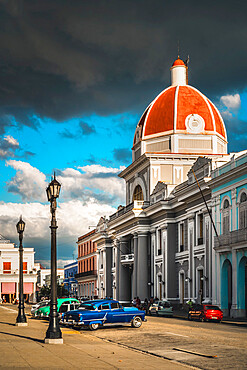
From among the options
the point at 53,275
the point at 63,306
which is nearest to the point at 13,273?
the point at 63,306

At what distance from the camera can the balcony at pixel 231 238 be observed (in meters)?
40.4

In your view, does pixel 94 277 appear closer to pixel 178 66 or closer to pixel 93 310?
pixel 178 66


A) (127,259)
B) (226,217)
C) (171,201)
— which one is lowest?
(127,259)

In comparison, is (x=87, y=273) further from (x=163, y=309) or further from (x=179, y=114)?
(x=163, y=309)

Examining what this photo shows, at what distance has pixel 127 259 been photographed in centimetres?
7094

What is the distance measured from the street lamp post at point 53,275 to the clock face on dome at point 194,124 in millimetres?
44057

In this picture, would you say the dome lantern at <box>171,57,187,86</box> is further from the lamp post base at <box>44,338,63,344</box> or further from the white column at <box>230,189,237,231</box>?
the lamp post base at <box>44,338,63,344</box>

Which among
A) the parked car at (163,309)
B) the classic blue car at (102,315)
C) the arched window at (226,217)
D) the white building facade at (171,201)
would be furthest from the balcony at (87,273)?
the classic blue car at (102,315)

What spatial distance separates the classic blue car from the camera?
3036 centimetres

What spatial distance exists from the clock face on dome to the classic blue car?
3666 centimetres

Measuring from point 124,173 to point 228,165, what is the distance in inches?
1259

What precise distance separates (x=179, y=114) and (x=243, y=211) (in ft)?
86.3

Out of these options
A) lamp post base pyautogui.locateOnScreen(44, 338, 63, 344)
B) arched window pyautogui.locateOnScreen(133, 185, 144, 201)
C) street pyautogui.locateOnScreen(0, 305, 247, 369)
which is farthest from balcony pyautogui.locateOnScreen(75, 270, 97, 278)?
lamp post base pyautogui.locateOnScreen(44, 338, 63, 344)

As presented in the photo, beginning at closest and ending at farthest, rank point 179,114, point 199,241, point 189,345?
point 189,345, point 199,241, point 179,114
